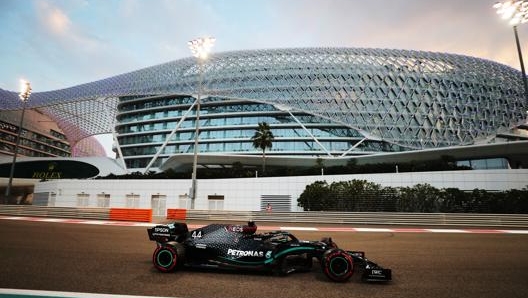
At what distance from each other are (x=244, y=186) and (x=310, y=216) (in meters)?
15.1

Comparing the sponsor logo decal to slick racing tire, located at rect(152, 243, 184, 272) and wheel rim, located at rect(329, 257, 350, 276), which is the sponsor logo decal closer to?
slick racing tire, located at rect(152, 243, 184, 272)

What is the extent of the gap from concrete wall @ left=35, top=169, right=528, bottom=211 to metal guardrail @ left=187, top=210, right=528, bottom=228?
10.7m

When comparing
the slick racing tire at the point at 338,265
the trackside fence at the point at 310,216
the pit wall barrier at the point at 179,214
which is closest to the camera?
the slick racing tire at the point at 338,265

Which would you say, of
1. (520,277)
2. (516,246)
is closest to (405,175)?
(516,246)

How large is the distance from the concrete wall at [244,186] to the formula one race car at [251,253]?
28.3 metres

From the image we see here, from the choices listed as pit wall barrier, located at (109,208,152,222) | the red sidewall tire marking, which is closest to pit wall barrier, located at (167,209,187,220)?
pit wall barrier, located at (109,208,152,222)

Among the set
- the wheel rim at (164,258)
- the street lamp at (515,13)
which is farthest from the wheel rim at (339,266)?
the street lamp at (515,13)

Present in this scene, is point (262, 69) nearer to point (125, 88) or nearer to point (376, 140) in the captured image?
point (376, 140)

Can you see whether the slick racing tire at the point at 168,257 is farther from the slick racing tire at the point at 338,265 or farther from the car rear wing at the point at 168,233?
the slick racing tire at the point at 338,265

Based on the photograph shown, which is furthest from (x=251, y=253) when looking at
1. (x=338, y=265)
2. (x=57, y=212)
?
(x=57, y=212)

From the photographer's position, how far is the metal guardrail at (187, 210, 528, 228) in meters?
Answer: 20.1

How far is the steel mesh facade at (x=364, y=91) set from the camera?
5450 cm

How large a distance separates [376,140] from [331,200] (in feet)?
95.9

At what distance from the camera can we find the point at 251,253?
6.16m
